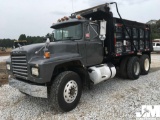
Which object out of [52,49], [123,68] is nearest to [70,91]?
[52,49]

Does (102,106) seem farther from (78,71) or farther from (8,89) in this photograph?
(8,89)

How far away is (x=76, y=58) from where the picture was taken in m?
4.93

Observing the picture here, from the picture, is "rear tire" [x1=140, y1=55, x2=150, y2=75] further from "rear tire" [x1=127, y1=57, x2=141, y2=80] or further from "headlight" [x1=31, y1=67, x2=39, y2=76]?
"headlight" [x1=31, y1=67, x2=39, y2=76]

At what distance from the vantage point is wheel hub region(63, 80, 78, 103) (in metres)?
4.47

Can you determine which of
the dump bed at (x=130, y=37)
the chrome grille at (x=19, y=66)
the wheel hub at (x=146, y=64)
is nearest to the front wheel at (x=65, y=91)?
the chrome grille at (x=19, y=66)

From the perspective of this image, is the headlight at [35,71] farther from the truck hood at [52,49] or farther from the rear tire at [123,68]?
the rear tire at [123,68]

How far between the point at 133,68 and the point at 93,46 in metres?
2.81

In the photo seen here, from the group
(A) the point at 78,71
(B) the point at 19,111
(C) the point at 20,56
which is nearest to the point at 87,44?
(A) the point at 78,71

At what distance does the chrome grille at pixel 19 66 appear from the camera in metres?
4.35

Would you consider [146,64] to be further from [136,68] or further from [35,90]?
[35,90]

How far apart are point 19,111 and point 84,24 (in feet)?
10.1

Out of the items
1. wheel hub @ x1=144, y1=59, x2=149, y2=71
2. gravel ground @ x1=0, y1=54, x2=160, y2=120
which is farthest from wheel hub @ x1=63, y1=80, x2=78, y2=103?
wheel hub @ x1=144, y1=59, x2=149, y2=71

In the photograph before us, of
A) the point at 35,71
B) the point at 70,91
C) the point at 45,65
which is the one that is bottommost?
the point at 70,91

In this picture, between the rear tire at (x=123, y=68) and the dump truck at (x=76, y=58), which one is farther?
the rear tire at (x=123, y=68)
